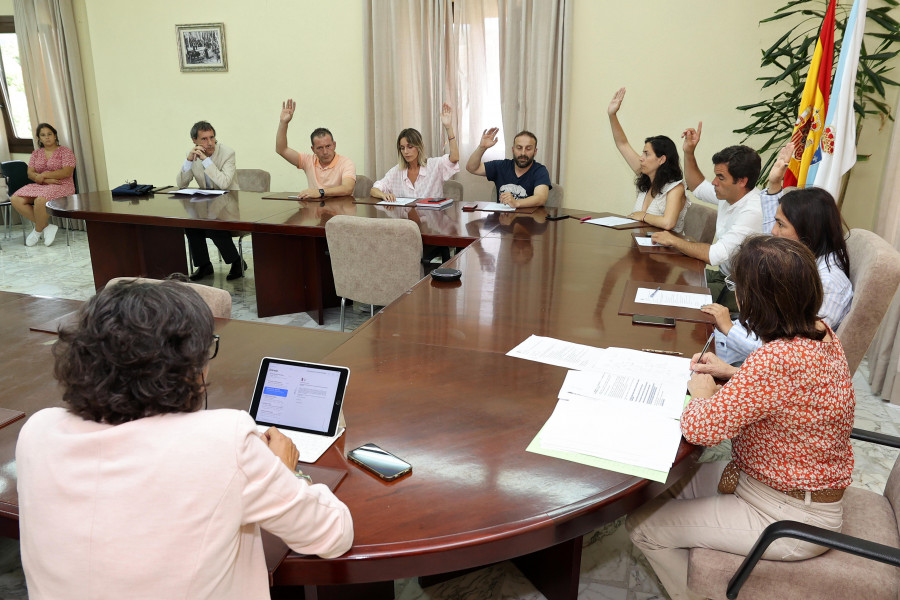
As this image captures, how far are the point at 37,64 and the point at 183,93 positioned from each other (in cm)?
164

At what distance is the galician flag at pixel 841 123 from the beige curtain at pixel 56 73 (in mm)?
6522

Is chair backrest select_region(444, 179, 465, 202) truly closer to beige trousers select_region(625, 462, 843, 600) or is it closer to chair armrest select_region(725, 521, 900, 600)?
beige trousers select_region(625, 462, 843, 600)

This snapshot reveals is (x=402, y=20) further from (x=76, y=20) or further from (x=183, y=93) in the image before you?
(x=76, y=20)

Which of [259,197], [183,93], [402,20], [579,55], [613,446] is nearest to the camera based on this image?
[613,446]

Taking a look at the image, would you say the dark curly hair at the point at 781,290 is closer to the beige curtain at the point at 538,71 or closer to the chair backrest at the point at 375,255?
the chair backrest at the point at 375,255

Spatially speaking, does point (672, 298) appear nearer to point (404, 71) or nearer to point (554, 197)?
point (554, 197)

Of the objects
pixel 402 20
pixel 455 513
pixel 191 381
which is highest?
pixel 402 20

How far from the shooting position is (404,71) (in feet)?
18.2

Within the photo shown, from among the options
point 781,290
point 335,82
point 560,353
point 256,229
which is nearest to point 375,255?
point 256,229

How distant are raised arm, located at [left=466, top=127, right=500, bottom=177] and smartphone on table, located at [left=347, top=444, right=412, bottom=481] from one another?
11.3 feet

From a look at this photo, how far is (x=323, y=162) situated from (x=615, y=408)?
152 inches

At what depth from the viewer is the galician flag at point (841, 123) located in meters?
3.37

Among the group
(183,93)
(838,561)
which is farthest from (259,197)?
(838,561)

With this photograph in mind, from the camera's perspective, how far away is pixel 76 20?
6547 millimetres
